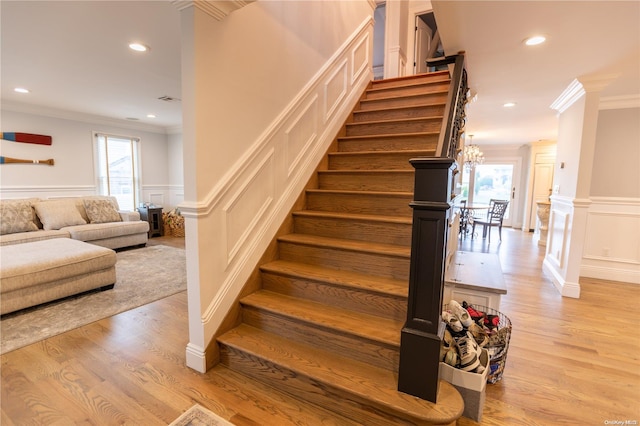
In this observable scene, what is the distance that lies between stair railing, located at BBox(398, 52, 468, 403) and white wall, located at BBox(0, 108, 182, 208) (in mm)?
6521

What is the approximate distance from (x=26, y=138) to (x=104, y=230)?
2055 mm

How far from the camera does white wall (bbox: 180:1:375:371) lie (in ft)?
5.79

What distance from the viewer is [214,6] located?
5.71 feet

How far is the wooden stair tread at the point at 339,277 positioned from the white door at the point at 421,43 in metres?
5.49

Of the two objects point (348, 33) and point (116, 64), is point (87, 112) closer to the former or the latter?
point (116, 64)

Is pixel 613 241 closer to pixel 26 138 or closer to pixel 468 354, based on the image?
pixel 468 354

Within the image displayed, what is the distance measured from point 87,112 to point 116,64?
121 inches

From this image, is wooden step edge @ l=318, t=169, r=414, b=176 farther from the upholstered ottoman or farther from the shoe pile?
the upholstered ottoman

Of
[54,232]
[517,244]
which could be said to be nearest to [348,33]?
[54,232]

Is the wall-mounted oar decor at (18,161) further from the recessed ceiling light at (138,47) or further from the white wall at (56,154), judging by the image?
the recessed ceiling light at (138,47)

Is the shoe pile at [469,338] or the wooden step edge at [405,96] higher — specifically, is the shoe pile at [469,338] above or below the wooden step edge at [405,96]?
below

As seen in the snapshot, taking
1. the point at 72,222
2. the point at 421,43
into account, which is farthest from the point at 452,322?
the point at 421,43

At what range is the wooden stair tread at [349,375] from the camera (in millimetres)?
1385

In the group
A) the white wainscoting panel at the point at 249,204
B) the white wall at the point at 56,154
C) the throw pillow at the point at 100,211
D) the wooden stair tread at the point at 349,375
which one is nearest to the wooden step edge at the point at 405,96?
the white wainscoting panel at the point at 249,204
